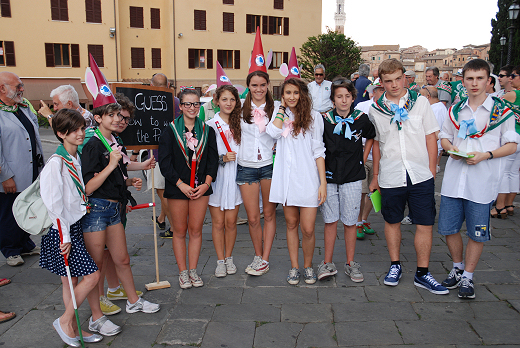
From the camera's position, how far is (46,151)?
13828mm

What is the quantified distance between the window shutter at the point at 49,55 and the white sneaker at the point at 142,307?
3092 cm

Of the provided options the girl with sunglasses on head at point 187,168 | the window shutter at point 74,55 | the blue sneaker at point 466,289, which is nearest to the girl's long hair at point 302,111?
the girl with sunglasses on head at point 187,168

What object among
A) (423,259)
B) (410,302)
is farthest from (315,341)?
(423,259)

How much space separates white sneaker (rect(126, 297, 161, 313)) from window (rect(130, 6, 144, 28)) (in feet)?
108

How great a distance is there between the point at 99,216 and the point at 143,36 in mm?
32871

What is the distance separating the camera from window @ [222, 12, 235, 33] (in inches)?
1352

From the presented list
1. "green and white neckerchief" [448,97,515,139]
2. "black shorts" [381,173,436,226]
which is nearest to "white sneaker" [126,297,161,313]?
"black shorts" [381,173,436,226]

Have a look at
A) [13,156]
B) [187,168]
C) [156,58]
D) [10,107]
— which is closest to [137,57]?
[156,58]

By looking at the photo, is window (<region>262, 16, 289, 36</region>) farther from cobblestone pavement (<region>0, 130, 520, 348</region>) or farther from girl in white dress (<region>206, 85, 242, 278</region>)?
cobblestone pavement (<region>0, 130, 520, 348</region>)

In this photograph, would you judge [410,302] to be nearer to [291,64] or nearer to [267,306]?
[267,306]

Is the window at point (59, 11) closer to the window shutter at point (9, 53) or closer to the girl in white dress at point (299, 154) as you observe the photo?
the window shutter at point (9, 53)

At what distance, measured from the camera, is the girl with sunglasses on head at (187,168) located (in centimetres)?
377

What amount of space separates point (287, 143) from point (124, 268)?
179 cm

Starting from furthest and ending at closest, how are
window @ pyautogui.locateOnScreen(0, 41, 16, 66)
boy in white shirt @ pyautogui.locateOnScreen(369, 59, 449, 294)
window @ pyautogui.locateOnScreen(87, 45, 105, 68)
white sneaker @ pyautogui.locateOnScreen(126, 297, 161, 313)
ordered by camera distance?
window @ pyautogui.locateOnScreen(87, 45, 105, 68) → window @ pyautogui.locateOnScreen(0, 41, 16, 66) → boy in white shirt @ pyautogui.locateOnScreen(369, 59, 449, 294) → white sneaker @ pyautogui.locateOnScreen(126, 297, 161, 313)
